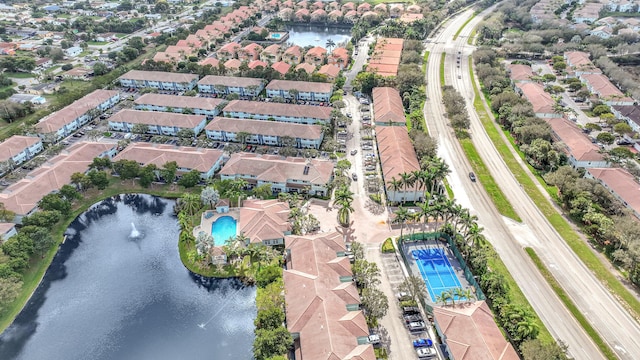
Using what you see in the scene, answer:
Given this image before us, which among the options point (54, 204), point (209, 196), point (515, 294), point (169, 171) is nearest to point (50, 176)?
point (54, 204)

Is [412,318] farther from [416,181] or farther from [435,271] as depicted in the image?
[416,181]

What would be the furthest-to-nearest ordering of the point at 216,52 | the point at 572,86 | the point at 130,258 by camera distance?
the point at 216,52
the point at 572,86
the point at 130,258

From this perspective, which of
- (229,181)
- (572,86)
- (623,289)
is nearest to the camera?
(623,289)

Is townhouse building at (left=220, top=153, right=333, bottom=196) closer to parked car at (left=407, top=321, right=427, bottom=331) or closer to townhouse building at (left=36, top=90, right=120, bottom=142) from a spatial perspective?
parked car at (left=407, top=321, right=427, bottom=331)

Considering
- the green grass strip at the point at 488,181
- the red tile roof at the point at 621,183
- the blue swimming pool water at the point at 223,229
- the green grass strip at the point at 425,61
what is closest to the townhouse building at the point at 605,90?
the red tile roof at the point at 621,183

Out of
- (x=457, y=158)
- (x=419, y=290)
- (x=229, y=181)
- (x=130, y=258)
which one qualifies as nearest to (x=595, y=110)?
(x=457, y=158)

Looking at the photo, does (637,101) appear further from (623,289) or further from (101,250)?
(101,250)

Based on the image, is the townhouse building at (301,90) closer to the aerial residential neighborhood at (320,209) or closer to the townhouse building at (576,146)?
the aerial residential neighborhood at (320,209)
